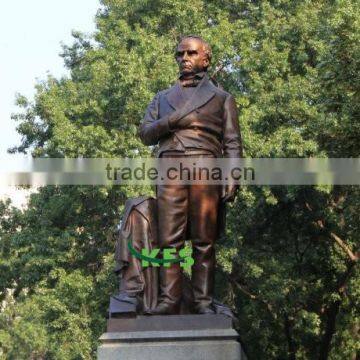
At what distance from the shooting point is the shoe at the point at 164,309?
11.2m

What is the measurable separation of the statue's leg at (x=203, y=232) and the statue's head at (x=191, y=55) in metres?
1.27

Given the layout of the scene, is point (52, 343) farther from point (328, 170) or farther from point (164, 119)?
point (164, 119)

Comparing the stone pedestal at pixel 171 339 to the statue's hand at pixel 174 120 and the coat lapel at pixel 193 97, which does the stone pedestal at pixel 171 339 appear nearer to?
the statue's hand at pixel 174 120

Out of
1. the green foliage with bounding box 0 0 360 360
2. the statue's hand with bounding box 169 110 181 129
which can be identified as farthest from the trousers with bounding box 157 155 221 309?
the green foliage with bounding box 0 0 360 360

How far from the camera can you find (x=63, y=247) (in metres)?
29.7

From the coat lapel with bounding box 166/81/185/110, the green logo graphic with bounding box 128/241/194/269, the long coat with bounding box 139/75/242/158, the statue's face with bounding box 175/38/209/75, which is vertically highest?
the statue's face with bounding box 175/38/209/75

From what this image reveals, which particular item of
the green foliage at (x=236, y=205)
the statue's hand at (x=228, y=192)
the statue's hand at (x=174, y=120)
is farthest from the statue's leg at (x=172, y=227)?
the green foliage at (x=236, y=205)

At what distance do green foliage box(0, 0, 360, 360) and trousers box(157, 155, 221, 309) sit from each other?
44.5 ft

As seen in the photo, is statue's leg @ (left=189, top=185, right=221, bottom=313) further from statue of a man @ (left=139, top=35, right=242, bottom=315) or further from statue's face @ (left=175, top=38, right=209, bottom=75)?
statue's face @ (left=175, top=38, right=209, bottom=75)

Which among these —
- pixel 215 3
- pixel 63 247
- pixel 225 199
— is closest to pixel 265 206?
pixel 63 247

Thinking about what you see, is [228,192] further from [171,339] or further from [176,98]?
[171,339]

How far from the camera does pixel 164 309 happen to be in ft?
36.9

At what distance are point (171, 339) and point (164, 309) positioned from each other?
0.46m

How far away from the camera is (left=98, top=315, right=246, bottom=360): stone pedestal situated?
10789mm
